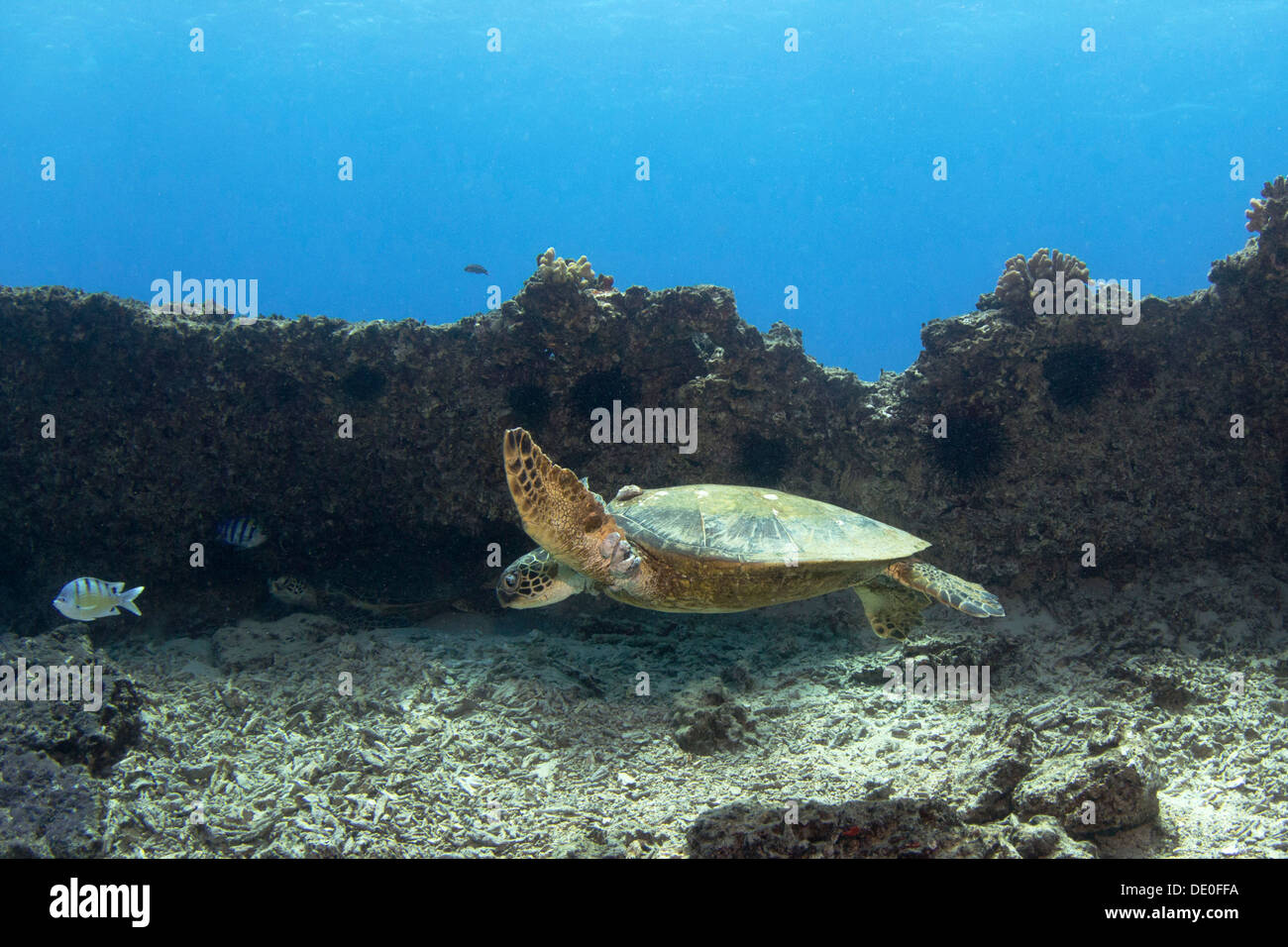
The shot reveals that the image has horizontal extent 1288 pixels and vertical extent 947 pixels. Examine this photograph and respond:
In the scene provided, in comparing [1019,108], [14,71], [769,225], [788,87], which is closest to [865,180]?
[769,225]

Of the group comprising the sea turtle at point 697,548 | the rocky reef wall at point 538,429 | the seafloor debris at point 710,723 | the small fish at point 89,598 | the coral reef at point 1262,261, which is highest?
the coral reef at point 1262,261

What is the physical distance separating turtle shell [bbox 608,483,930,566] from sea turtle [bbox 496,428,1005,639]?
10mm

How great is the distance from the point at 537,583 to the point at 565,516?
116 cm

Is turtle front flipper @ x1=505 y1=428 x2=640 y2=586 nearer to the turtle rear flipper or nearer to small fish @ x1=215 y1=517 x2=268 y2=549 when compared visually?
the turtle rear flipper

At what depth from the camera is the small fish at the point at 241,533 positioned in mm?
7840

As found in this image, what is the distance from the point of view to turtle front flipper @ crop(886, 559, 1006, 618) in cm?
507

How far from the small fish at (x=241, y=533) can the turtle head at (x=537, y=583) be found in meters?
4.62

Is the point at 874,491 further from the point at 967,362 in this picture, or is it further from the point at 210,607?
the point at 210,607

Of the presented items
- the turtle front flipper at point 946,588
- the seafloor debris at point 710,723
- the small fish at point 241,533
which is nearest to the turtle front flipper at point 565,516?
the seafloor debris at point 710,723

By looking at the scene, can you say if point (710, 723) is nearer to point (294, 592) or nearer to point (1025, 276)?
point (294, 592)

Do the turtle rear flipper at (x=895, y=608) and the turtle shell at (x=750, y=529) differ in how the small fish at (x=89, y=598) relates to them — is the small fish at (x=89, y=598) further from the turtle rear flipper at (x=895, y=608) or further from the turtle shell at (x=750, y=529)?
the turtle rear flipper at (x=895, y=608)

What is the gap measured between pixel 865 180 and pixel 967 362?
134 metres

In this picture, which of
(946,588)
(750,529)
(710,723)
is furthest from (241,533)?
(946,588)

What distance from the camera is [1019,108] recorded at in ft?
278
